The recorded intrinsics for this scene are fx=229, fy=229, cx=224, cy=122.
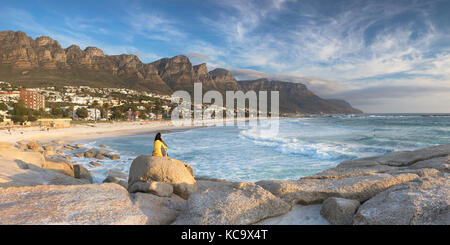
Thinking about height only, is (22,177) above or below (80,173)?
above

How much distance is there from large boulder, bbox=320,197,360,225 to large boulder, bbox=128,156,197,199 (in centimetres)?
276

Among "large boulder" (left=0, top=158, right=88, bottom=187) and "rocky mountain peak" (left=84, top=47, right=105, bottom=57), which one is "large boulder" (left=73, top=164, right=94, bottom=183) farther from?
"rocky mountain peak" (left=84, top=47, right=105, bottom=57)

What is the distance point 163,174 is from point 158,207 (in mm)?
1252

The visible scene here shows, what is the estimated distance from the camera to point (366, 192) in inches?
162

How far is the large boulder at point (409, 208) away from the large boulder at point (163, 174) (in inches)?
127

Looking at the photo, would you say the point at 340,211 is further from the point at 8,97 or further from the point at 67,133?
the point at 8,97

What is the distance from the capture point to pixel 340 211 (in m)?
3.42

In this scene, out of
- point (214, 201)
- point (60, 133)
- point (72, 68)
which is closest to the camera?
point (214, 201)

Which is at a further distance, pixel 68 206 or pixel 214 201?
pixel 214 201

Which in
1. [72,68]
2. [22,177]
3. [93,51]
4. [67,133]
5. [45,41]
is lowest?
[67,133]

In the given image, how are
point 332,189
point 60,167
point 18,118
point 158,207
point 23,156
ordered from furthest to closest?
point 18,118, point 60,167, point 23,156, point 332,189, point 158,207

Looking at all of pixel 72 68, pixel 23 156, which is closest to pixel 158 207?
pixel 23 156
